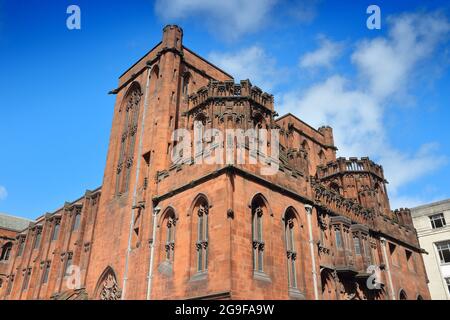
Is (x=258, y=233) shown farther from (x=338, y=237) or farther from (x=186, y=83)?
(x=186, y=83)

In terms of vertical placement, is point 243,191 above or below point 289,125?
below

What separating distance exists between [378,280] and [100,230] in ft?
63.6

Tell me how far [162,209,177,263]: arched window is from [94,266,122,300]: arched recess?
17.1 ft

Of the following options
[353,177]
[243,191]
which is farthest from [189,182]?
[353,177]

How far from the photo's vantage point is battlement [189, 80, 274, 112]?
2344 centimetres

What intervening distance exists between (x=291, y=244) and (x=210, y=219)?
4962 millimetres

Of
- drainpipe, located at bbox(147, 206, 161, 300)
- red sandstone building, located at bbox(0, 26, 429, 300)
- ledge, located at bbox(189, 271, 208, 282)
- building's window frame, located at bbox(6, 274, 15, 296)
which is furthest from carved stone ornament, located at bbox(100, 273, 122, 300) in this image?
building's window frame, located at bbox(6, 274, 15, 296)

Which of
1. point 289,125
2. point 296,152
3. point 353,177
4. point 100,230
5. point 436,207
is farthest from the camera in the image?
point 436,207

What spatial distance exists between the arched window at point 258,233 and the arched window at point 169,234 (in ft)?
14.6

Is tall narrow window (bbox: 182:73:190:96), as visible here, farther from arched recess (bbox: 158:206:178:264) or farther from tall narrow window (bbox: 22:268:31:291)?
tall narrow window (bbox: 22:268:31:291)

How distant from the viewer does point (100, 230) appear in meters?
28.0

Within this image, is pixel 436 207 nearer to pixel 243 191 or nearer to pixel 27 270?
pixel 243 191

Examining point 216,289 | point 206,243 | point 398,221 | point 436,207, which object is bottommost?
point 216,289

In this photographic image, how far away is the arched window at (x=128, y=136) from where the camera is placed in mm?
28688
